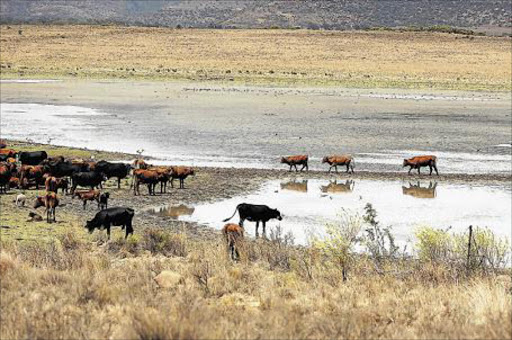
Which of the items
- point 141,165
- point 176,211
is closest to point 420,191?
point 176,211

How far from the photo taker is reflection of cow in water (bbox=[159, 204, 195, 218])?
1761cm

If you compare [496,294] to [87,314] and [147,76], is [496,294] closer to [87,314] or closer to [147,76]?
[87,314]

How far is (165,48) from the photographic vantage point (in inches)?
3066

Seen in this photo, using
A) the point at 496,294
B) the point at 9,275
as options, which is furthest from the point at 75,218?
the point at 496,294

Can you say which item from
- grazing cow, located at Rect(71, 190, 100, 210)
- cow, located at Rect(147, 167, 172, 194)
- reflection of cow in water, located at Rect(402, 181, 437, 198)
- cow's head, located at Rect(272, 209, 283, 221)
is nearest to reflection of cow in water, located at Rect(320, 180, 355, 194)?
reflection of cow in water, located at Rect(402, 181, 437, 198)

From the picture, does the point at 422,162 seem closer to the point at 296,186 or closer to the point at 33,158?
the point at 296,186

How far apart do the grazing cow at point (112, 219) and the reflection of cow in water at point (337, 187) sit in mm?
7033

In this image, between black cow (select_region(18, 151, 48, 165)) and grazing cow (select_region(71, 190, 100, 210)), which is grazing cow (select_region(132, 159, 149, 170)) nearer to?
black cow (select_region(18, 151, 48, 165))

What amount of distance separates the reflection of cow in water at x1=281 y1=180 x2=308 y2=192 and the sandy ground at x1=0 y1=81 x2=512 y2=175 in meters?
2.65

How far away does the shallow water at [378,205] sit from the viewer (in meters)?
16.6

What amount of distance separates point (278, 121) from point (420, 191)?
1542 cm

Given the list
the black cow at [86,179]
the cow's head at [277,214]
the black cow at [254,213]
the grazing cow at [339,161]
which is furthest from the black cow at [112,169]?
the grazing cow at [339,161]

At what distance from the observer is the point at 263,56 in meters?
73.6

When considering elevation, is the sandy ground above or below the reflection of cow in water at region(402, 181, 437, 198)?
above
